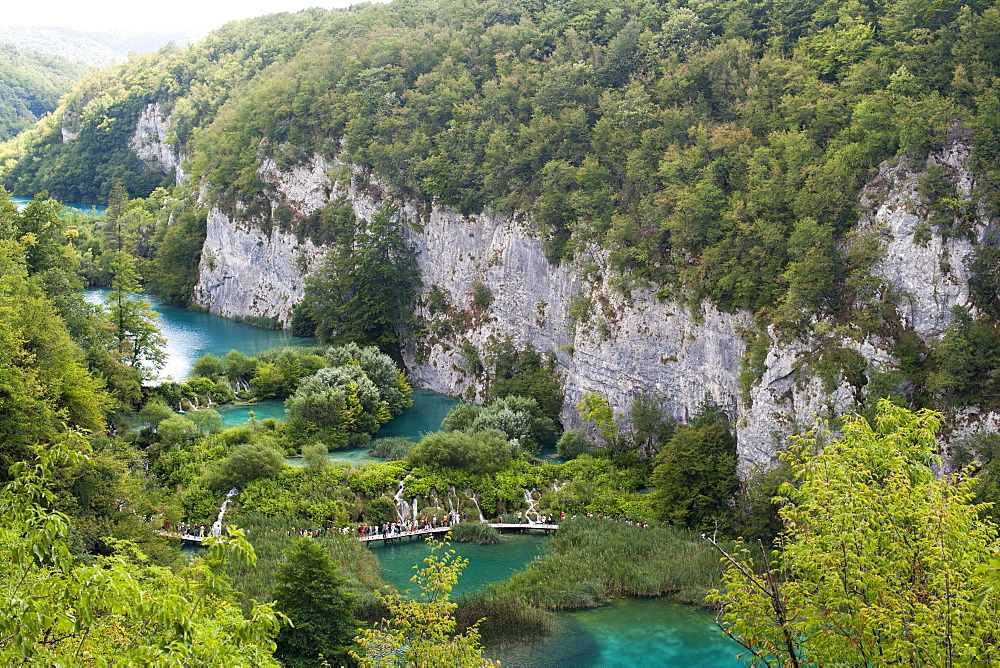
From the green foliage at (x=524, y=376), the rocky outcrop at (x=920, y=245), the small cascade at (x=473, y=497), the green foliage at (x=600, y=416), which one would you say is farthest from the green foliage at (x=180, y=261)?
the rocky outcrop at (x=920, y=245)

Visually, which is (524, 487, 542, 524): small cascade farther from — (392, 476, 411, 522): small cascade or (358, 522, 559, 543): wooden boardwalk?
(392, 476, 411, 522): small cascade

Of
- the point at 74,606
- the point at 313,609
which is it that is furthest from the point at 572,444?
the point at 74,606

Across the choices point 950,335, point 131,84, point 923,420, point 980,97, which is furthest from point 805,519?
point 131,84

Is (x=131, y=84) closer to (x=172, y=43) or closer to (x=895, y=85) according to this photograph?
(x=172, y=43)

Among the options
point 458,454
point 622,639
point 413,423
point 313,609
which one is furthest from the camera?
point 413,423

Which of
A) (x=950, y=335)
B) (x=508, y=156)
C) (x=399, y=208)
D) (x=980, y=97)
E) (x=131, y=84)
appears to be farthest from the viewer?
(x=131, y=84)

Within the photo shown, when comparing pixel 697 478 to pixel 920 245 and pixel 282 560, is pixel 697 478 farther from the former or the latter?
pixel 282 560

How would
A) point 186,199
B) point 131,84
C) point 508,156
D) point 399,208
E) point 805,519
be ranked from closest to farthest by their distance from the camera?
point 805,519 → point 508,156 → point 399,208 → point 186,199 → point 131,84
